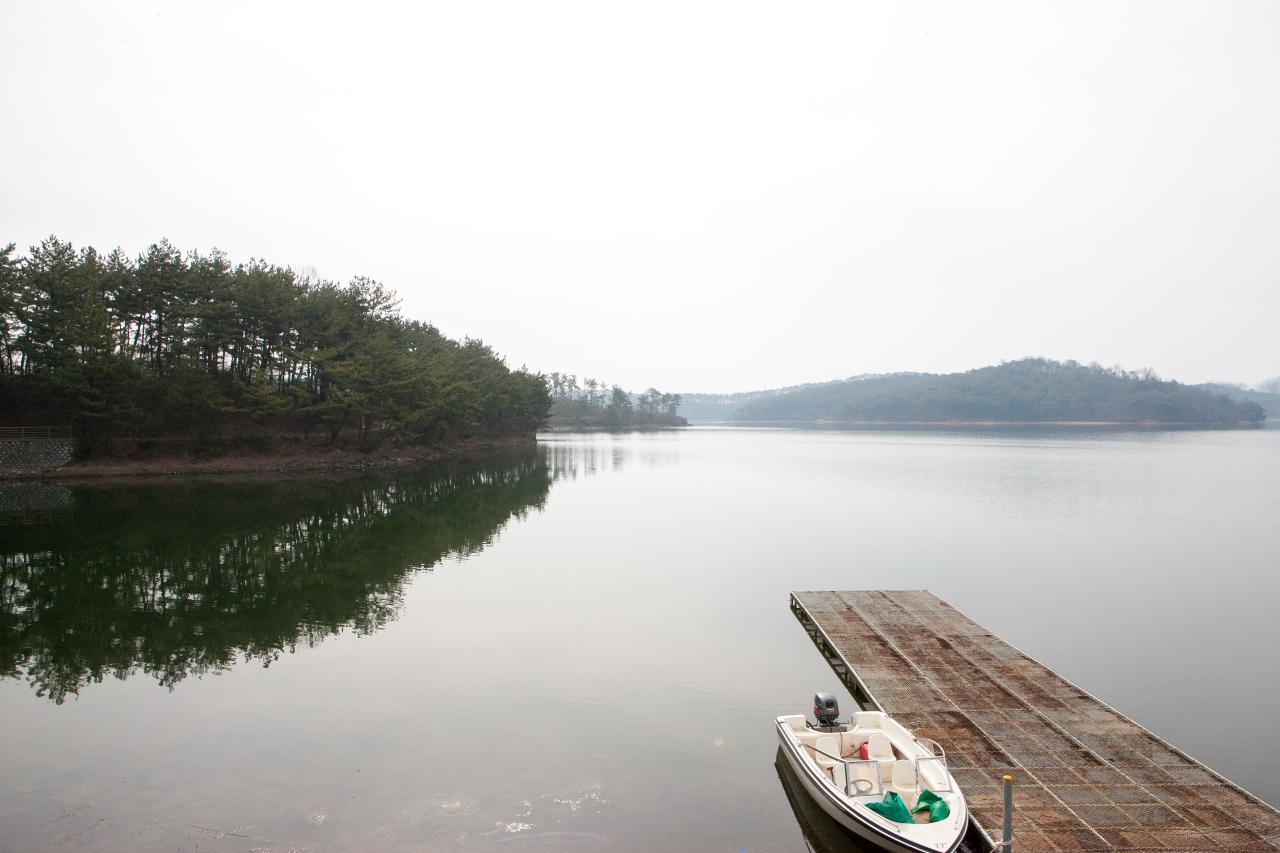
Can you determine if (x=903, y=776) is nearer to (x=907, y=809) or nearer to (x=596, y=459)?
(x=907, y=809)

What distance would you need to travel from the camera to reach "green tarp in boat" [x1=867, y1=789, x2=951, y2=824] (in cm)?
772

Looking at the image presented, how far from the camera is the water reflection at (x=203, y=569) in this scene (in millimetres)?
14602

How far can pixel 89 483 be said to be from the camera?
3859cm

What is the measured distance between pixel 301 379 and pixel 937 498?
46267 mm

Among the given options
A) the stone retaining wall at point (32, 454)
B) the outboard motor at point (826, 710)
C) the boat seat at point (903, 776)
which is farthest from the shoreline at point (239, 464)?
the boat seat at point (903, 776)

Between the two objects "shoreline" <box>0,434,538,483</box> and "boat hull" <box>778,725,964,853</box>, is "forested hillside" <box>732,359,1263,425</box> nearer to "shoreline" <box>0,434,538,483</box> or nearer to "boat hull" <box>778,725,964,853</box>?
"shoreline" <box>0,434,538,483</box>

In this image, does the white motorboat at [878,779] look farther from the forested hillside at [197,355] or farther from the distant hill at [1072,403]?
the distant hill at [1072,403]

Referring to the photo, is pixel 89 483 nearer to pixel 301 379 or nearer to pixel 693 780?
pixel 301 379

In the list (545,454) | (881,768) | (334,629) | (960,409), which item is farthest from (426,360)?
(960,409)

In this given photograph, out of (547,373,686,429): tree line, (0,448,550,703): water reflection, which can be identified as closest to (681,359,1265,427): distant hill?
(547,373,686,429): tree line

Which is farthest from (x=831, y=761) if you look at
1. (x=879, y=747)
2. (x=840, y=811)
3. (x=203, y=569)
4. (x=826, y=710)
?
(x=203, y=569)

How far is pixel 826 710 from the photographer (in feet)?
33.2

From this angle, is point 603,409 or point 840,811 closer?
point 840,811

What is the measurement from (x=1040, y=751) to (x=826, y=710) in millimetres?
2815
